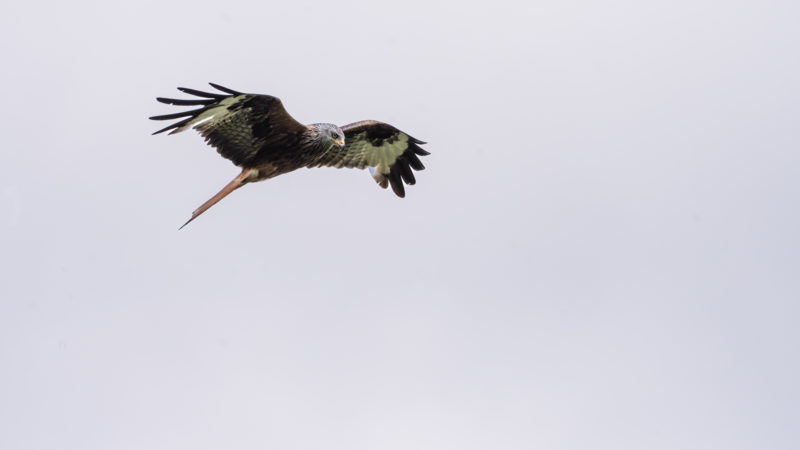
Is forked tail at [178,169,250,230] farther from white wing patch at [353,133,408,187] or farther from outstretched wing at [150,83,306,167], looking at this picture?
white wing patch at [353,133,408,187]

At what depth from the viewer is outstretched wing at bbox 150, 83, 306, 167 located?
57.1 feet

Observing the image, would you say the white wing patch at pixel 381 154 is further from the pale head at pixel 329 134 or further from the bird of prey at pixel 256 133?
the pale head at pixel 329 134

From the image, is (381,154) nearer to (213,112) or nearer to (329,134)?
(329,134)

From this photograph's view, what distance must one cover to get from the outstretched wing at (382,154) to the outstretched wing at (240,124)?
5.66 ft

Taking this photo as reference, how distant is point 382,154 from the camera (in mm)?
20484

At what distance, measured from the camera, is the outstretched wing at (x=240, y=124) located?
17.4 metres

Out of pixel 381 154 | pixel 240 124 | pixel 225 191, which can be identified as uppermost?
pixel 381 154

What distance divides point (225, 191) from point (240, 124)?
39.4 inches

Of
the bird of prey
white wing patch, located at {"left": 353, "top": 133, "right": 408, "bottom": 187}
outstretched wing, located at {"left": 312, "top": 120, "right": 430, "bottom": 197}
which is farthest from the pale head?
white wing patch, located at {"left": 353, "top": 133, "right": 408, "bottom": 187}

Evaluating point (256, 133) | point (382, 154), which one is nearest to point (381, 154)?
point (382, 154)

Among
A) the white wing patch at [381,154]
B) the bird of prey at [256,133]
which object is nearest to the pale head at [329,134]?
the bird of prey at [256,133]

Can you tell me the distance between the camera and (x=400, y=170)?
2064 cm

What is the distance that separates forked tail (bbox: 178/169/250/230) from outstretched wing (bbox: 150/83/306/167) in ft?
0.74

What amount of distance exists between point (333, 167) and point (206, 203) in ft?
11.8
